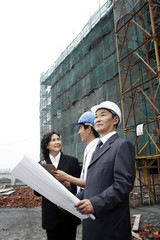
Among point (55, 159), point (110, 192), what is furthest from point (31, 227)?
point (110, 192)

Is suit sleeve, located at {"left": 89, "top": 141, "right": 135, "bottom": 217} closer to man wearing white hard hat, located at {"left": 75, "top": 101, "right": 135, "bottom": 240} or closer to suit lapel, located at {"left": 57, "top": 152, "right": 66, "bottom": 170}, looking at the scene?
man wearing white hard hat, located at {"left": 75, "top": 101, "right": 135, "bottom": 240}

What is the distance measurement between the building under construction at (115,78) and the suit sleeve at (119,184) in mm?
7042

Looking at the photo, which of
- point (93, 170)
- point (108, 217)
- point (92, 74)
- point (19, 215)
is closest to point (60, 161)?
point (93, 170)

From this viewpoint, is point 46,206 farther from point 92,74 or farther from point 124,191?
point 92,74

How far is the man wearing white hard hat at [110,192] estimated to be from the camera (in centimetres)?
126

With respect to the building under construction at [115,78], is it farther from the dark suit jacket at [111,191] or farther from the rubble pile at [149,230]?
the dark suit jacket at [111,191]

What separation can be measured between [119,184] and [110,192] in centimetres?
7

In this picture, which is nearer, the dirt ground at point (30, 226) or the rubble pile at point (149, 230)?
the rubble pile at point (149, 230)

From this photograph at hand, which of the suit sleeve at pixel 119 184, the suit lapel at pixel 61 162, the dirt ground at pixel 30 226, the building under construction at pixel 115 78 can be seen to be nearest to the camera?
the suit sleeve at pixel 119 184

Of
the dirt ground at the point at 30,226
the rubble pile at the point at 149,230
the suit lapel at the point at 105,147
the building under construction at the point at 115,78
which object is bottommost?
the dirt ground at the point at 30,226

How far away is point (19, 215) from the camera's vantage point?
7004 mm

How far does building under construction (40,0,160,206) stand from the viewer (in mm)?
9562

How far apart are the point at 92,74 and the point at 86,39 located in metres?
3.36

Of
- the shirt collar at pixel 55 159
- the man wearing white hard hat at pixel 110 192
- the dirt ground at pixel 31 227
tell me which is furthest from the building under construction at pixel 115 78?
the man wearing white hard hat at pixel 110 192
